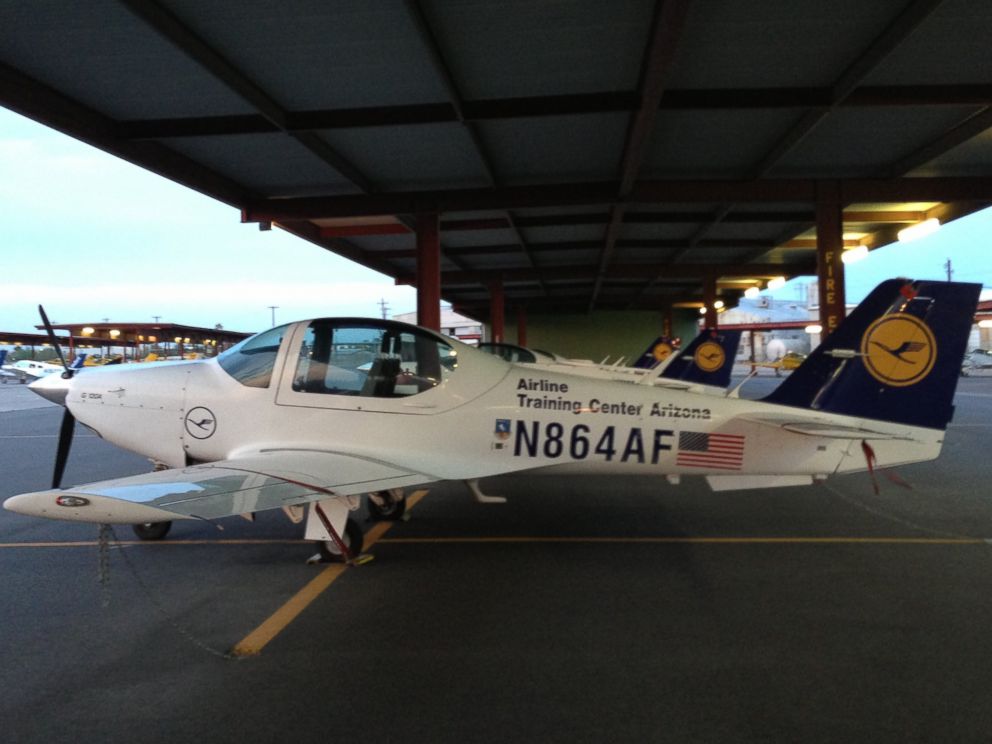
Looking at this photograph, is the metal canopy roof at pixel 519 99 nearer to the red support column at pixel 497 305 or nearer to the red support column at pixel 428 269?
the red support column at pixel 428 269

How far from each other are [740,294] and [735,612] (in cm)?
3011

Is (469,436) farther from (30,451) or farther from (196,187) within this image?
(30,451)

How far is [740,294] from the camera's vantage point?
3139cm

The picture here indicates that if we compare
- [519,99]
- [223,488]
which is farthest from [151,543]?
[519,99]

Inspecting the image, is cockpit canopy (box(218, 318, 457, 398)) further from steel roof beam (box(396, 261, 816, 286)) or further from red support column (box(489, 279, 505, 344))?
red support column (box(489, 279, 505, 344))

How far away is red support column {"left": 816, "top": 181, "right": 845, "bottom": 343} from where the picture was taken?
11523mm

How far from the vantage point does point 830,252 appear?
38.2ft

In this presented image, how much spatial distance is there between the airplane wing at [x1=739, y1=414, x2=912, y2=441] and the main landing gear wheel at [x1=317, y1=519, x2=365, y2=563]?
10.4ft

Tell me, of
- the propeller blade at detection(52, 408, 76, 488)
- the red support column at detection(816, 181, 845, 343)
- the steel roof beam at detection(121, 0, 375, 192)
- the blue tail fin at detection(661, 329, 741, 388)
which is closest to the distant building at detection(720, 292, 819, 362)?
the blue tail fin at detection(661, 329, 741, 388)

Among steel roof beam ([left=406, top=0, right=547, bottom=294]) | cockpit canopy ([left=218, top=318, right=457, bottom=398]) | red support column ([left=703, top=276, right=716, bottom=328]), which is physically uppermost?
steel roof beam ([left=406, top=0, right=547, bottom=294])

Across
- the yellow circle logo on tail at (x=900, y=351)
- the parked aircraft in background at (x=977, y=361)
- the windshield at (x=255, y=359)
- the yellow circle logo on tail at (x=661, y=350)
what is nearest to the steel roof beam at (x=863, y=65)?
the yellow circle logo on tail at (x=900, y=351)

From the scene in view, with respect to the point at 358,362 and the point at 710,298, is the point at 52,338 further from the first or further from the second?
the point at 710,298

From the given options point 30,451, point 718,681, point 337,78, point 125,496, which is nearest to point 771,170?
point 337,78

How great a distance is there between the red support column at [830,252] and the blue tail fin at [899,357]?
22.5ft
